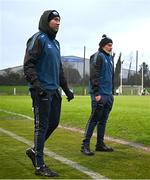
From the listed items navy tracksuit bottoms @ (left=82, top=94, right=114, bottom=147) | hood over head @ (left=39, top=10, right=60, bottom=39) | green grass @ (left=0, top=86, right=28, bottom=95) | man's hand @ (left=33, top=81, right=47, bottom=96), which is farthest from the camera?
green grass @ (left=0, top=86, right=28, bottom=95)

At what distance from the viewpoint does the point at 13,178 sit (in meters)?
6.55

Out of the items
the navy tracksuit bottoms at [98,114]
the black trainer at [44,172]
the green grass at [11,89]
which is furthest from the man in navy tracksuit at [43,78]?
the green grass at [11,89]

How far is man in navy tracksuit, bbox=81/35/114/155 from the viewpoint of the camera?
895cm

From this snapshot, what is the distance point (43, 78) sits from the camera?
22.8ft

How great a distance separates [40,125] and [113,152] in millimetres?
2609

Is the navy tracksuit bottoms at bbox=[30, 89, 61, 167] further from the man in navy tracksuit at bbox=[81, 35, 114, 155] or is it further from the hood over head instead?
the man in navy tracksuit at bbox=[81, 35, 114, 155]

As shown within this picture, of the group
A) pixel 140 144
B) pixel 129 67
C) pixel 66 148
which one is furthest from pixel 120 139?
pixel 129 67

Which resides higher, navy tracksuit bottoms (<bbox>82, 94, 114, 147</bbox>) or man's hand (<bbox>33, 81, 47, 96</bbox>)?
man's hand (<bbox>33, 81, 47, 96</bbox>)

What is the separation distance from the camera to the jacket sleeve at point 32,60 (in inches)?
265

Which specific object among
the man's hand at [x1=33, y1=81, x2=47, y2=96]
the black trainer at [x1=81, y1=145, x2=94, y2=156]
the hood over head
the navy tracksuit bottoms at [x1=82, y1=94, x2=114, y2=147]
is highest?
the hood over head

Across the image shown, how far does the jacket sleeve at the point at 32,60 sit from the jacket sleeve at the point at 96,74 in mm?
2222

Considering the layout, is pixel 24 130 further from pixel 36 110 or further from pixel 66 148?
pixel 36 110

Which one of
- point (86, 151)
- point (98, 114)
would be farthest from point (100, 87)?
point (86, 151)

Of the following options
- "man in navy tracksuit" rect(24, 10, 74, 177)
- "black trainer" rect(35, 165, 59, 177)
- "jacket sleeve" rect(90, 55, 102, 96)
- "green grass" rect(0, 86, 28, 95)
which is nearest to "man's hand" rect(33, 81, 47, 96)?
"man in navy tracksuit" rect(24, 10, 74, 177)
